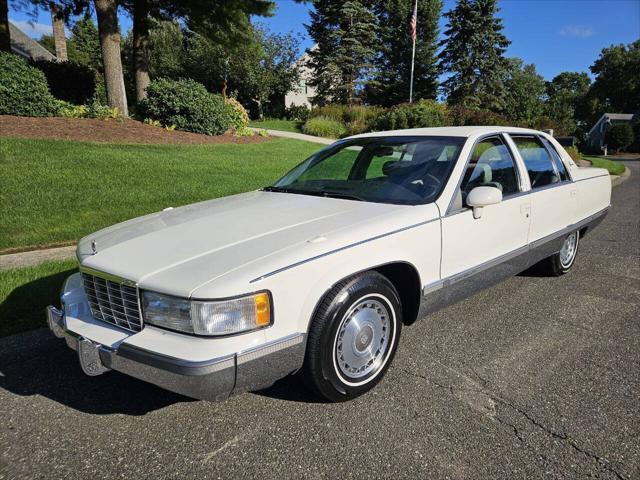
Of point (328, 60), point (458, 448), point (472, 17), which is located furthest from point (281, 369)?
point (472, 17)

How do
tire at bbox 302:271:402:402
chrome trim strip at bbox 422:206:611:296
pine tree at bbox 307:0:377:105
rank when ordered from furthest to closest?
pine tree at bbox 307:0:377:105, chrome trim strip at bbox 422:206:611:296, tire at bbox 302:271:402:402

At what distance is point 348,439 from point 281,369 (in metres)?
0.50

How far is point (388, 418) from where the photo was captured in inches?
103

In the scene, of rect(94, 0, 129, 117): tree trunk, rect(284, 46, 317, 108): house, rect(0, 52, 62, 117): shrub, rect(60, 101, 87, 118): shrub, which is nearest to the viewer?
rect(0, 52, 62, 117): shrub

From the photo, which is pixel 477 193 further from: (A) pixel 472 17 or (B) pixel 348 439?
(A) pixel 472 17

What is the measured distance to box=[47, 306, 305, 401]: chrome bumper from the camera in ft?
7.09

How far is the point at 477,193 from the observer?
3322 millimetres

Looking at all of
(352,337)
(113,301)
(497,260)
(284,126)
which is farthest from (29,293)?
(284,126)

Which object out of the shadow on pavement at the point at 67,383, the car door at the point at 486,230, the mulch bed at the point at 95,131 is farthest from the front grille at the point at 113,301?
the mulch bed at the point at 95,131

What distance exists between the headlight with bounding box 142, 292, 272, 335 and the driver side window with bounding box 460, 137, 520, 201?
1996 mm

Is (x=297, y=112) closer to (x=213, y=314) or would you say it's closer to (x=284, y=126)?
(x=284, y=126)

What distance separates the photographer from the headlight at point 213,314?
2.21 meters

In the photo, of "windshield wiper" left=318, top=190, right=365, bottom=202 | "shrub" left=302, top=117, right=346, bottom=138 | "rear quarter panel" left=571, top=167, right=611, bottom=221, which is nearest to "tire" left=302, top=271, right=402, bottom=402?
"windshield wiper" left=318, top=190, right=365, bottom=202

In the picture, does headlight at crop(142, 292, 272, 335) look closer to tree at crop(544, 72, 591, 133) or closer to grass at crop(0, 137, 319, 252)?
grass at crop(0, 137, 319, 252)
